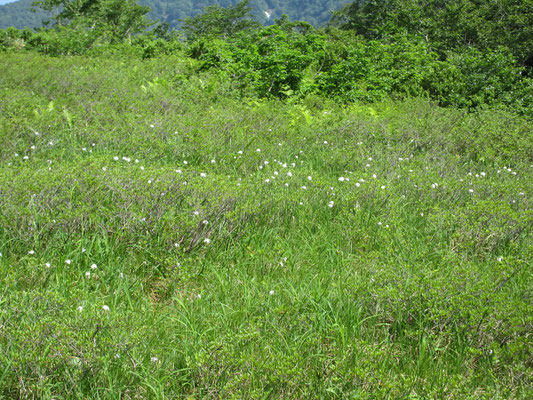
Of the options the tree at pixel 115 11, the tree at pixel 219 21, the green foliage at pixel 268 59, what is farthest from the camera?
the tree at pixel 115 11

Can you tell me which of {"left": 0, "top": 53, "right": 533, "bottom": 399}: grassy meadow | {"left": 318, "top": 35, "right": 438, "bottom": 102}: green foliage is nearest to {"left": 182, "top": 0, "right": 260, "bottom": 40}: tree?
{"left": 318, "top": 35, "right": 438, "bottom": 102}: green foliage

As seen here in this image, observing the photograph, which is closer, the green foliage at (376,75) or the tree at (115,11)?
the green foliage at (376,75)

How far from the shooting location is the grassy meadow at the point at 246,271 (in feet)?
6.75

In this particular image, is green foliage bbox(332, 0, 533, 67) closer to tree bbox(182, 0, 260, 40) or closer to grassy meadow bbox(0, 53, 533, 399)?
grassy meadow bbox(0, 53, 533, 399)

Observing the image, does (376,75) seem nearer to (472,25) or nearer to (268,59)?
(268,59)

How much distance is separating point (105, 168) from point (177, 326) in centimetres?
186

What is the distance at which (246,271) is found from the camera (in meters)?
3.27

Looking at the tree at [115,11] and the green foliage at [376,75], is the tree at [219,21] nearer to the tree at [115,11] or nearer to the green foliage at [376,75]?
the tree at [115,11]

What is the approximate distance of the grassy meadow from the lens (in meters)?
2.06

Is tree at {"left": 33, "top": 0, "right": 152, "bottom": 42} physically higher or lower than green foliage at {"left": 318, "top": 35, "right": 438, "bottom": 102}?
higher

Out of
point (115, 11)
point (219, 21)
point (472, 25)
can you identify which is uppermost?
point (115, 11)

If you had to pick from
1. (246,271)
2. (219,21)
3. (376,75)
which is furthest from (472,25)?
(219,21)

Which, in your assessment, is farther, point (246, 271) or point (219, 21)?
point (219, 21)

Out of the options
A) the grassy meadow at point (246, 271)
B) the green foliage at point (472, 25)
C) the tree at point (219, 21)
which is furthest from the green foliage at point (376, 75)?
the tree at point (219, 21)
